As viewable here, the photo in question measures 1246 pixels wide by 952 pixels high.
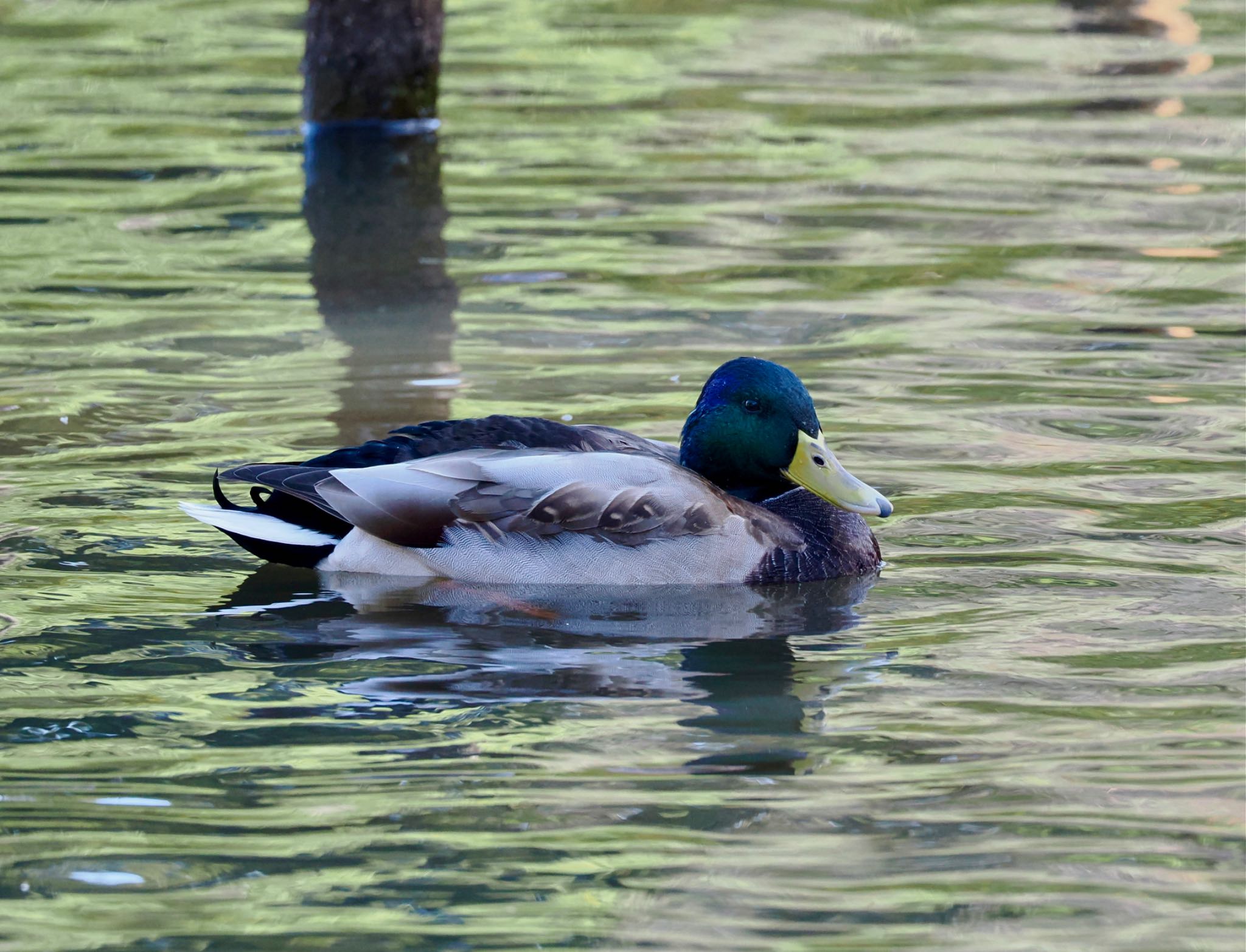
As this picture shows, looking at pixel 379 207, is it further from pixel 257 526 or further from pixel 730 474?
pixel 257 526

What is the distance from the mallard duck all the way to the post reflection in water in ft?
4.58

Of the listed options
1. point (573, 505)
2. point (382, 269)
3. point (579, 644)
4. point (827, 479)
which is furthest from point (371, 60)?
point (579, 644)

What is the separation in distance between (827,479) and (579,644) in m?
1.13

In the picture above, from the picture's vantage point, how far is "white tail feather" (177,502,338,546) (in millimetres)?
6492

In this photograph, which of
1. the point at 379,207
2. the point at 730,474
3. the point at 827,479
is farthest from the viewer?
the point at 379,207

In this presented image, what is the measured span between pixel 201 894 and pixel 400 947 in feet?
1.65

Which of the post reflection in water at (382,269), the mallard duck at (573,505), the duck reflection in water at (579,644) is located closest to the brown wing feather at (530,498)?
the mallard duck at (573,505)

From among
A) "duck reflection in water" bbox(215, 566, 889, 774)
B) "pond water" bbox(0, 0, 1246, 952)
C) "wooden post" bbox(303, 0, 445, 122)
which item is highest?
"wooden post" bbox(303, 0, 445, 122)

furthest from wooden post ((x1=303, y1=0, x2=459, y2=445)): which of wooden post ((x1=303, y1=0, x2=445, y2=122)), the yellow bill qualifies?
the yellow bill

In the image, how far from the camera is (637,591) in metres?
6.48

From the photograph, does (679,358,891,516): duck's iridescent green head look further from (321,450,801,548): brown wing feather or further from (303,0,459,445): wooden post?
(303,0,459,445): wooden post

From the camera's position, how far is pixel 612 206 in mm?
12375

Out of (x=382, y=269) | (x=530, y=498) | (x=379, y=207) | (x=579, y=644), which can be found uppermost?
(x=379, y=207)

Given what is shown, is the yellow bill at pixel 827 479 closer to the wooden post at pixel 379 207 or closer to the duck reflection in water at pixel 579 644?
the duck reflection in water at pixel 579 644
